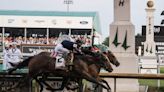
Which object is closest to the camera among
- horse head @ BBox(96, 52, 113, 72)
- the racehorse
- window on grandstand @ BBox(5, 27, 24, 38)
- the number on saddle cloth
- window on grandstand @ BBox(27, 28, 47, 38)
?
the number on saddle cloth

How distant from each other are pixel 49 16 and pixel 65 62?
33734mm

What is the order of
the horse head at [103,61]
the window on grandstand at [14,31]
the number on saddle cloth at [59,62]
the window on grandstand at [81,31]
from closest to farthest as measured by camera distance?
the number on saddle cloth at [59,62]
the horse head at [103,61]
the window on grandstand at [81,31]
the window on grandstand at [14,31]

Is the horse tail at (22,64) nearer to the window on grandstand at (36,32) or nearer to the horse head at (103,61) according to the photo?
the horse head at (103,61)

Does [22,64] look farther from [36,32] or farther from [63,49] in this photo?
[36,32]

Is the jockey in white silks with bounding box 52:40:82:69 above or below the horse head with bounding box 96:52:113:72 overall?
above

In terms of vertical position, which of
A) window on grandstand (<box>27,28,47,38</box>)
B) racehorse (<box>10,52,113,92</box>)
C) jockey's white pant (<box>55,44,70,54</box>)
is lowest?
racehorse (<box>10,52,113,92</box>)

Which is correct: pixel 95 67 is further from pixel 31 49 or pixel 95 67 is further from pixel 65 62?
pixel 31 49

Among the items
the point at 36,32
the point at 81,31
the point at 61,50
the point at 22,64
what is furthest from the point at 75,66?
the point at 36,32

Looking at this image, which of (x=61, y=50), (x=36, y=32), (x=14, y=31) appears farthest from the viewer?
(x=36, y=32)

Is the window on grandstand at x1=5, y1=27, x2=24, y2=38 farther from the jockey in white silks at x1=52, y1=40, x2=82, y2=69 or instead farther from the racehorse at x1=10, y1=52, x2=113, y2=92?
the jockey in white silks at x1=52, y1=40, x2=82, y2=69

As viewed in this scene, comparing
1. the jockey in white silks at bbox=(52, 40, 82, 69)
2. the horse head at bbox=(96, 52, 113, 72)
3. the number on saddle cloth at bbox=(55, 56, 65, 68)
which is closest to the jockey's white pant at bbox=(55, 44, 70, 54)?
the jockey in white silks at bbox=(52, 40, 82, 69)

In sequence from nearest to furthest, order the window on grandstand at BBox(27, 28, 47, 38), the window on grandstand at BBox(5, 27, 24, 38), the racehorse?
the racehorse < the window on grandstand at BBox(5, 27, 24, 38) < the window on grandstand at BBox(27, 28, 47, 38)

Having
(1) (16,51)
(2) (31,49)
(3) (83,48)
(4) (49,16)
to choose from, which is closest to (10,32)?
(4) (49,16)

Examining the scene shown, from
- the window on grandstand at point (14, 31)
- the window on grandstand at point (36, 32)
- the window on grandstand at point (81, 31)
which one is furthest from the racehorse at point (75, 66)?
the window on grandstand at point (36, 32)
